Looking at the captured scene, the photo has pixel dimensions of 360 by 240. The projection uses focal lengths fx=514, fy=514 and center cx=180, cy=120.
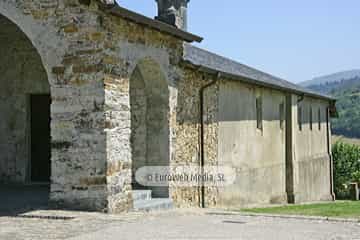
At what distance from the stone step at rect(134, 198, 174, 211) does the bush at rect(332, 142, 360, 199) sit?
64.2 feet

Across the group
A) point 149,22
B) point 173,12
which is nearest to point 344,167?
point 173,12

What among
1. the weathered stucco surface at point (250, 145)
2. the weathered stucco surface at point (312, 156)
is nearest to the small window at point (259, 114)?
the weathered stucco surface at point (250, 145)

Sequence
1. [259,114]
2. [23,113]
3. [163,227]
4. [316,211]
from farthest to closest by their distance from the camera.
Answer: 1. [259,114]
2. [316,211]
3. [23,113]
4. [163,227]

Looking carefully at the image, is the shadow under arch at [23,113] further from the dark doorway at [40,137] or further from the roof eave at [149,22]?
the roof eave at [149,22]

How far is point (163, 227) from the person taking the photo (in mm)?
8227

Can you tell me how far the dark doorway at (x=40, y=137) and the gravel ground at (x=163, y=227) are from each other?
4386 millimetres

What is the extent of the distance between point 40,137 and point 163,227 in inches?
241

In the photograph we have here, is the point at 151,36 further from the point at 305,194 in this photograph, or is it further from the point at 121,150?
the point at 305,194

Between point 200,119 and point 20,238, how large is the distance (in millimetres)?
6778

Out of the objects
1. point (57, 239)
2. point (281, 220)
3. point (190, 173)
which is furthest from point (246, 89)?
point (57, 239)

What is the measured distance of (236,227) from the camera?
836cm

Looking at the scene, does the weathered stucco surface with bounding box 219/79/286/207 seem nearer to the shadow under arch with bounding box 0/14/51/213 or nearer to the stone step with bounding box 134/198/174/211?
the stone step with bounding box 134/198/174/211

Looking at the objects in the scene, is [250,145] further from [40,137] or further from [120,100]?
[120,100]

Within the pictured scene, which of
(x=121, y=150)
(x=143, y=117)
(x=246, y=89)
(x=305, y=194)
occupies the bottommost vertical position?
(x=305, y=194)
